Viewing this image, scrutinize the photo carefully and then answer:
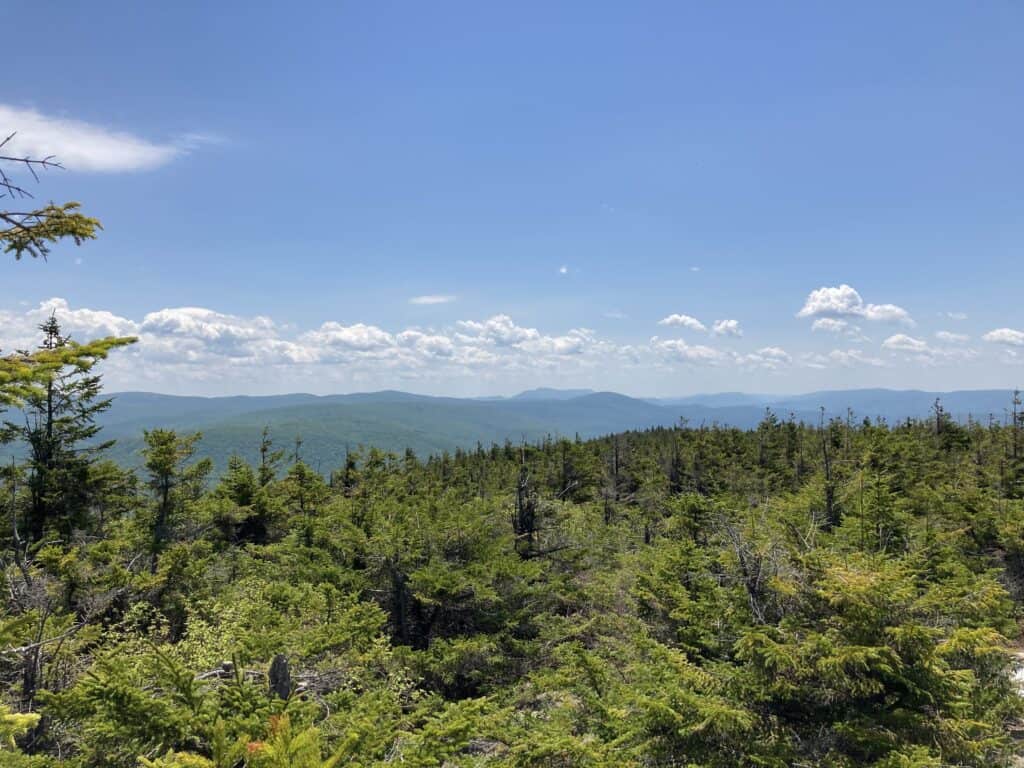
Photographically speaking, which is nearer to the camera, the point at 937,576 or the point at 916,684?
the point at 916,684

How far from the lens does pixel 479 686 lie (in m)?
16.0

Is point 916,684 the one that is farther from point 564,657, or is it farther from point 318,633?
point 318,633

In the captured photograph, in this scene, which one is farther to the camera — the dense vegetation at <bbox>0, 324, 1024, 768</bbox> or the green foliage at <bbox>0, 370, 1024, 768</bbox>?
the green foliage at <bbox>0, 370, 1024, 768</bbox>

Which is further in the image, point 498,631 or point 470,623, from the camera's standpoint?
Answer: point 470,623

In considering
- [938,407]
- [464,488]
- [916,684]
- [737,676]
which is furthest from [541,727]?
[938,407]

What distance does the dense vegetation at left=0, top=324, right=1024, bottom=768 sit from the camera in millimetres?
7629

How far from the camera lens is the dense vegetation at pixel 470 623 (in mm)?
7629

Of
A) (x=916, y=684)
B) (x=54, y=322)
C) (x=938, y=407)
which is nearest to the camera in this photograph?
(x=916, y=684)

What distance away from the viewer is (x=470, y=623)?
18125 millimetres

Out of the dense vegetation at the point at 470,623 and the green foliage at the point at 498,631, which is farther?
the green foliage at the point at 498,631

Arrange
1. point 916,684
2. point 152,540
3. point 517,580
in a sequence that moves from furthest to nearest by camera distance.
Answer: point 152,540 → point 517,580 → point 916,684

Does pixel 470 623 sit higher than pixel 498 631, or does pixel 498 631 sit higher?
pixel 470 623

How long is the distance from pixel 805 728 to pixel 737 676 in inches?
62.6

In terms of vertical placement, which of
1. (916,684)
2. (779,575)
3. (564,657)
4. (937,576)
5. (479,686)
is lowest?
(479,686)
